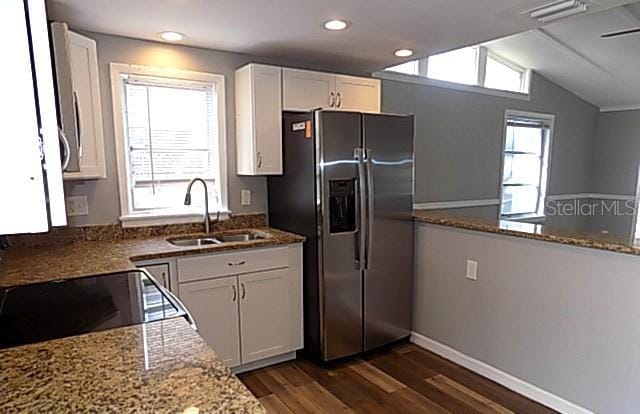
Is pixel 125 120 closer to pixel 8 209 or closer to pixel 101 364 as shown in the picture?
pixel 101 364

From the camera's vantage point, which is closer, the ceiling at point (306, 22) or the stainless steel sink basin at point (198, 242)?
the ceiling at point (306, 22)

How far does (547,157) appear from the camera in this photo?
604 cm

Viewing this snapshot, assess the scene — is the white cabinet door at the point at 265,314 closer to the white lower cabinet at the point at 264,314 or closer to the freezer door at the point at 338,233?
the white lower cabinet at the point at 264,314

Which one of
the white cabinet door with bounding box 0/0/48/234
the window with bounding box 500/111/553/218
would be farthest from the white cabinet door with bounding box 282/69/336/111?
the window with bounding box 500/111/553/218

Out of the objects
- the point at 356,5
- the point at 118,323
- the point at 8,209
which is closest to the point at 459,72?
the point at 356,5

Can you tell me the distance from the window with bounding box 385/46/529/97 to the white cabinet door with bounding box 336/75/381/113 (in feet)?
2.43

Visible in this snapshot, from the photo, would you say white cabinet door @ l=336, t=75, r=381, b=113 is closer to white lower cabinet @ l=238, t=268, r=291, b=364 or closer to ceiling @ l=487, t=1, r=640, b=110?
white lower cabinet @ l=238, t=268, r=291, b=364

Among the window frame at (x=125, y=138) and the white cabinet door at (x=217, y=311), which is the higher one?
the window frame at (x=125, y=138)

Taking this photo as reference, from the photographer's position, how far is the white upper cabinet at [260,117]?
2932 mm

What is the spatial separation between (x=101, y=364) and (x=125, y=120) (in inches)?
83.7

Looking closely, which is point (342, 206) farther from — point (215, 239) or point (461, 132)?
point (461, 132)

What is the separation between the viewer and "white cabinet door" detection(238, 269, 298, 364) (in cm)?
274

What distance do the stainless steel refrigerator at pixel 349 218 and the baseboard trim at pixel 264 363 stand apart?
151 millimetres
